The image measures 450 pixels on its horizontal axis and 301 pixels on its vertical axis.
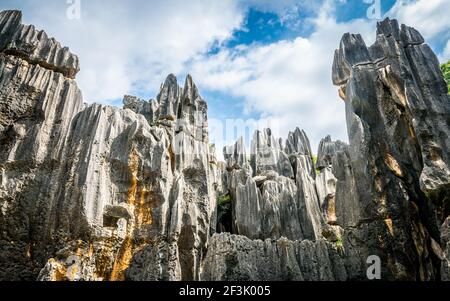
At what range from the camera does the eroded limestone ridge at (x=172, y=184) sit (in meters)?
13.4

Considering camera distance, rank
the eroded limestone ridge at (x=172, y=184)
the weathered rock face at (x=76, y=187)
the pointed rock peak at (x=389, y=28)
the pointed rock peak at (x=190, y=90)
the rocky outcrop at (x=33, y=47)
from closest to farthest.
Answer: the eroded limestone ridge at (x=172, y=184)
the weathered rock face at (x=76, y=187)
the pointed rock peak at (x=389, y=28)
the rocky outcrop at (x=33, y=47)
the pointed rock peak at (x=190, y=90)

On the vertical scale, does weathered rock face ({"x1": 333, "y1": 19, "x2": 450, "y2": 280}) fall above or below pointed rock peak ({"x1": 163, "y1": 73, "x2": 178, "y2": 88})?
below

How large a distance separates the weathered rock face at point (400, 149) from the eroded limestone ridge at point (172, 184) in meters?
0.05

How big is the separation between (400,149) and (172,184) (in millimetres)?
12285

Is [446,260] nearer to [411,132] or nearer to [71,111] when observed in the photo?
[411,132]

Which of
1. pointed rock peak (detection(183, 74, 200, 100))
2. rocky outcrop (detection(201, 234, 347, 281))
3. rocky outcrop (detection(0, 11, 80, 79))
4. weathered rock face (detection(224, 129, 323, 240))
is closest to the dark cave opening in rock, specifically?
rocky outcrop (detection(201, 234, 347, 281))

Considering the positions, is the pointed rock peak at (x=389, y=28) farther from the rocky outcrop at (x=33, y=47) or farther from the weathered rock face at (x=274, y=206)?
the rocky outcrop at (x=33, y=47)

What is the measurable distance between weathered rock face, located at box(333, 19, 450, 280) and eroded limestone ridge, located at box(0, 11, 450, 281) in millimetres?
50

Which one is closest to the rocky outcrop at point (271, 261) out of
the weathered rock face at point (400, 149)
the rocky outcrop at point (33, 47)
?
the weathered rock face at point (400, 149)

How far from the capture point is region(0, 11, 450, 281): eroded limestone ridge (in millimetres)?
13406

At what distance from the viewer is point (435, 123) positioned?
13.0 metres

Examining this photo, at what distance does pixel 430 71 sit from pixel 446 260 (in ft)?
29.0

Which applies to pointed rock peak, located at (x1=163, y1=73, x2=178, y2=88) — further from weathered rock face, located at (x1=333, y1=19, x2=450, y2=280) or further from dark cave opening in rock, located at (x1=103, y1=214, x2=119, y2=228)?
weathered rock face, located at (x1=333, y1=19, x2=450, y2=280)
